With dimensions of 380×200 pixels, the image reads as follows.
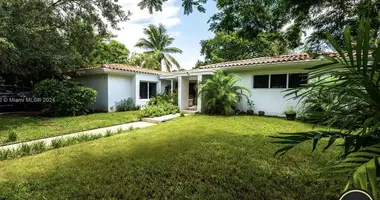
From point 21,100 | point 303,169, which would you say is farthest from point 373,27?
point 21,100

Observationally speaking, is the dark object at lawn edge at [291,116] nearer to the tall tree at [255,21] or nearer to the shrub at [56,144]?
the tall tree at [255,21]

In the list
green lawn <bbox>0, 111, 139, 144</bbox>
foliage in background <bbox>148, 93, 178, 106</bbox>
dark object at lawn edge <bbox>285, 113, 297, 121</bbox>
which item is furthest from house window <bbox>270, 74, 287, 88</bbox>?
green lawn <bbox>0, 111, 139, 144</bbox>

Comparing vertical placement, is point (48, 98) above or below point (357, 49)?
below

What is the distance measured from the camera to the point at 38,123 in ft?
32.4

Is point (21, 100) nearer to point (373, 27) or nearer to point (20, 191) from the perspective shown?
point (20, 191)

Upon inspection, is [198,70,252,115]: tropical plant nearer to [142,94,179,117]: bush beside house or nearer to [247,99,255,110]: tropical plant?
[247,99,255,110]: tropical plant

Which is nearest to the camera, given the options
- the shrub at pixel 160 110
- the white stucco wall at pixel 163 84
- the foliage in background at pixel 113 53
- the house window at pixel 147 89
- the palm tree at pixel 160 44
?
the shrub at pixel 160 110

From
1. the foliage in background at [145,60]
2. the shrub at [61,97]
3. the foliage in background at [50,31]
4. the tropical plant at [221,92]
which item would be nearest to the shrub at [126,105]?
the shrub at [61,97]

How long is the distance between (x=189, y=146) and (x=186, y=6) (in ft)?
12.0

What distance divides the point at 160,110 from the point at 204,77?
3568 millimetres

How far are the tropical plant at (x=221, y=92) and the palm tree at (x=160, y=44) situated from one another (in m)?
17.6

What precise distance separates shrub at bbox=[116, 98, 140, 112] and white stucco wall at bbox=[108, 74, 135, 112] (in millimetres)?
212

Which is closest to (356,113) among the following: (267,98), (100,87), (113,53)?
(267,98)

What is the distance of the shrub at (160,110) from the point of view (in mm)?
12328
